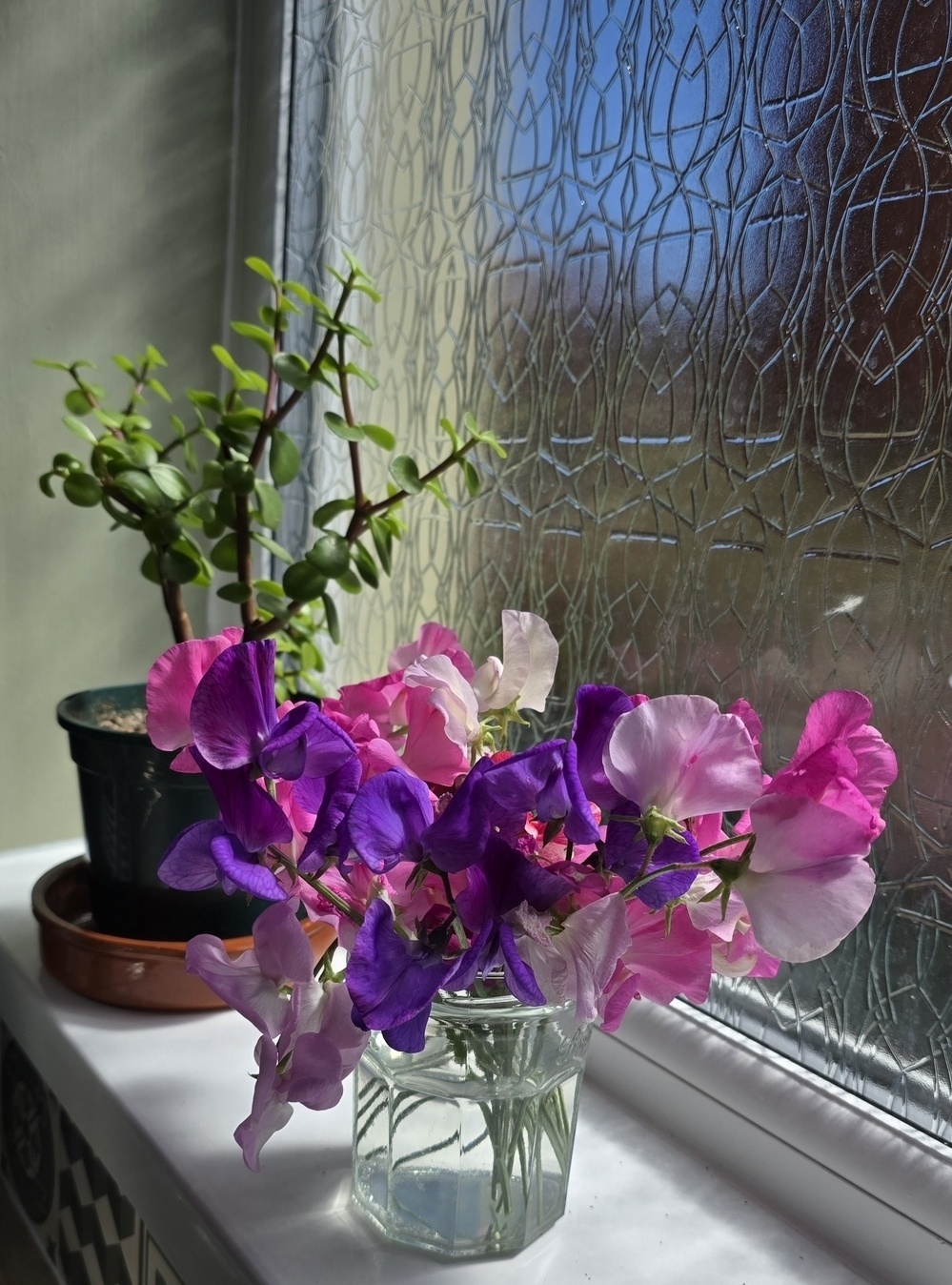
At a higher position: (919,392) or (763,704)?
(919,392)

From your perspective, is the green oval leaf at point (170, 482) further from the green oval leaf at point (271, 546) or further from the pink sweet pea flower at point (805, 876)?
the pink sweet pea flower at point (805, 876)

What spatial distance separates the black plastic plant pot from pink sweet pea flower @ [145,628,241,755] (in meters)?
0.25

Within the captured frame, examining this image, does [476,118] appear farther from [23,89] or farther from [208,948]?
[208,948]

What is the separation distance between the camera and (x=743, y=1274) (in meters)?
0.52

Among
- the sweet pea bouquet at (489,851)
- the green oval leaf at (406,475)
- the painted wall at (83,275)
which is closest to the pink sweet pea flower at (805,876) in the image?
the sweet pea bouquet at (489,851)

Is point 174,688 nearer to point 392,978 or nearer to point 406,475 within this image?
point 392,978

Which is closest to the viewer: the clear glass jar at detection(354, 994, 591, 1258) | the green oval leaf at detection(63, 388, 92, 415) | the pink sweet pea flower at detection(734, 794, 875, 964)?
the pink sweet pea flower at detection(734, 794, 875, 964)

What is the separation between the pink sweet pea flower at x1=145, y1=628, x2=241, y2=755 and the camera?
0.45 metres

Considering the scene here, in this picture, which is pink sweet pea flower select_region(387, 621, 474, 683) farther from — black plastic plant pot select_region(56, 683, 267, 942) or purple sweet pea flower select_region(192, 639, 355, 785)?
black plastic plant pot select_region(56, 683, 267, 942)

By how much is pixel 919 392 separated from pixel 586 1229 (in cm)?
44

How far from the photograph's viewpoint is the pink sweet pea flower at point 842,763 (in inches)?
15.4

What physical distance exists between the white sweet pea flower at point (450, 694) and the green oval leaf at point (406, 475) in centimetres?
25

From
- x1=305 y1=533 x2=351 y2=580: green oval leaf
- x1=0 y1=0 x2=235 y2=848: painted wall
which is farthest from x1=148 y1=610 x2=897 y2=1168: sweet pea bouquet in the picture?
x1=0 y1=0 x2=235 y2=848: painted wall

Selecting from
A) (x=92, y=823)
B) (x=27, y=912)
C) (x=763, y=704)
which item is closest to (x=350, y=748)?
(x=763, y=704)
